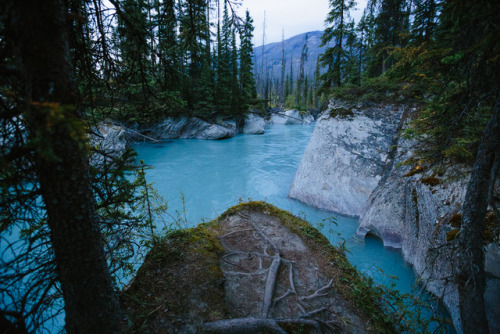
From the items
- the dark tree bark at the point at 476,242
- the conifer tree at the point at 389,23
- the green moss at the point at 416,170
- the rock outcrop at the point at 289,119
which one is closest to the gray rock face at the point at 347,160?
the green moss at the point at 416,170

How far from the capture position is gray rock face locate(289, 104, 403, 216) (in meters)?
7.76

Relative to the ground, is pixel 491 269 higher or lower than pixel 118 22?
lower

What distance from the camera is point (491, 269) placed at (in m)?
3.12

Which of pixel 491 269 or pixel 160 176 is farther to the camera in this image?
pixel 160 176

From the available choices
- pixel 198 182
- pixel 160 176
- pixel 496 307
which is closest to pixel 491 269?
pixel 496 307

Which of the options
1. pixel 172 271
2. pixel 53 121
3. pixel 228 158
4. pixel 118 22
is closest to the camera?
pixel 53 121

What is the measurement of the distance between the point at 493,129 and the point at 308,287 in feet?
10.6

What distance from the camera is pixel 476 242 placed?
254 cm

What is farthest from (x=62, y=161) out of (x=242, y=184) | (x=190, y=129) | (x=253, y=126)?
(x=253, y=126)

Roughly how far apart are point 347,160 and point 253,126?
2297cm

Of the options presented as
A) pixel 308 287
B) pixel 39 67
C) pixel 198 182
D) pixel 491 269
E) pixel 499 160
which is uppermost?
pixel 39 67

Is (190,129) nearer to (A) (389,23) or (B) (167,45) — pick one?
(A) (389,23)

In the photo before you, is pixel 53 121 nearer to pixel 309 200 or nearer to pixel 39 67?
pixel 39 67

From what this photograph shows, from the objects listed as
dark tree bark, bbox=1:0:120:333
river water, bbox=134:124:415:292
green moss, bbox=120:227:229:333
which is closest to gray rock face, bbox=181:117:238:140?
river water, bbox=134:124:415:292
